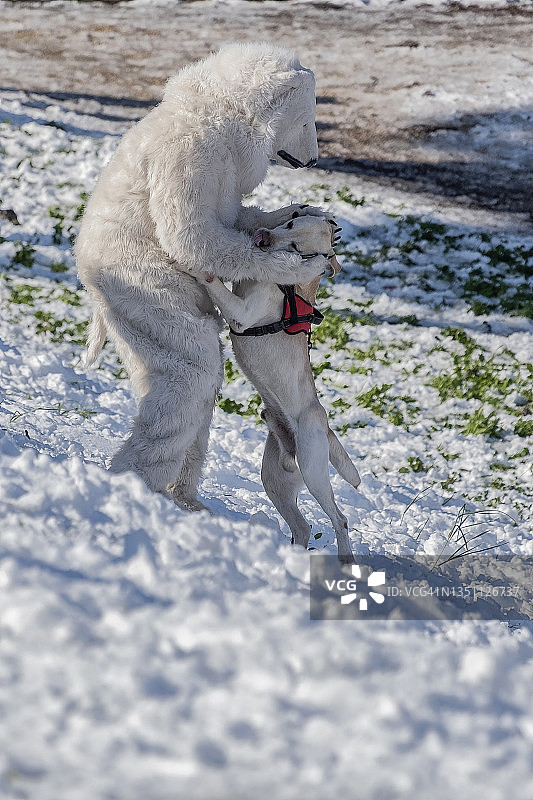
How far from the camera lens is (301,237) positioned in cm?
335

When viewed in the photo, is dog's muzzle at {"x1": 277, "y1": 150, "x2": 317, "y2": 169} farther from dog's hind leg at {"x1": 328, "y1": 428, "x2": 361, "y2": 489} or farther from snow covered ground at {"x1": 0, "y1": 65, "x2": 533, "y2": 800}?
snow covered ground at {"x1": 0, "y1": 65, "x2": 533, "y2": 800}

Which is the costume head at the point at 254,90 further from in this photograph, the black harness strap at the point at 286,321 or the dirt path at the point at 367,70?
the dirt path at the point at 367,70

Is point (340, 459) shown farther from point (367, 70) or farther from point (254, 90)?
point (367, 70)

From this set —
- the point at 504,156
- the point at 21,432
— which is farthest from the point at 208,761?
the point at 504,156

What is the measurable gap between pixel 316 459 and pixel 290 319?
1.93 feet

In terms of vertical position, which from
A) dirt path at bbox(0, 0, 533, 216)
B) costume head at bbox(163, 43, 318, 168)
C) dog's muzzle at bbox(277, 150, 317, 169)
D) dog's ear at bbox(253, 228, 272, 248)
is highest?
dirt path at bbox(0, 0, 533, 216)

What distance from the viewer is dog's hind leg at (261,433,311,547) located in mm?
3777

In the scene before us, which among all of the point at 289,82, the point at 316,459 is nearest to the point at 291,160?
the point at 289,82

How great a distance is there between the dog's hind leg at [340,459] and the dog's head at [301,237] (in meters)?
0.84

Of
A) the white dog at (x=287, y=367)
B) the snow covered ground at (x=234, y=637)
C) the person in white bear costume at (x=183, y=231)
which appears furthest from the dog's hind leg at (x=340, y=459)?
the person in white bear costume at (x=183, y=231)

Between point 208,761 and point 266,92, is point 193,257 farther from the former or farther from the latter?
point 208,761

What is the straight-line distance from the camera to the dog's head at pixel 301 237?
3.30 m
